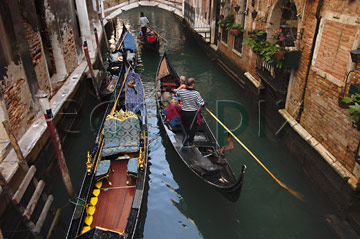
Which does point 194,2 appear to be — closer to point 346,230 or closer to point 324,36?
point 324,36

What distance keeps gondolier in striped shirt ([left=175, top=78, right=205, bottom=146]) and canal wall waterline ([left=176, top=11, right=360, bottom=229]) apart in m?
1.55

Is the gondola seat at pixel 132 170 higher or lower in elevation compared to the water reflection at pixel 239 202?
higher

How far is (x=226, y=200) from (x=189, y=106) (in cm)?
133

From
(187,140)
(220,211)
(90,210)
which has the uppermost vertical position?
(187,140)

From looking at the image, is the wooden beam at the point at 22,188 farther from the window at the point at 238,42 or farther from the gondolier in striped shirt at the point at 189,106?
the window at the point at 238,42

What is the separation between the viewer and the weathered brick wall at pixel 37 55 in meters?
4.23

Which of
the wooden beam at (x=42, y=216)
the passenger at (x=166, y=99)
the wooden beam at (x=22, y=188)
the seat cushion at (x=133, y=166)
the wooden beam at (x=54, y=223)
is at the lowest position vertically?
the wooden beam at (x=54, y=223)

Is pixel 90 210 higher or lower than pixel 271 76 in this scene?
lower

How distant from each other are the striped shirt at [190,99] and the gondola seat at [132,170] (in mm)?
993

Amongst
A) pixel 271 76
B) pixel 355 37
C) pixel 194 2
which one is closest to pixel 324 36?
pixel 355 37

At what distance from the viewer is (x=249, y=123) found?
5625 millimetres

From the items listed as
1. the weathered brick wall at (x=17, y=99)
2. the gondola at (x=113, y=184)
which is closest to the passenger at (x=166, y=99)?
the gondola at (x=113, y=184)

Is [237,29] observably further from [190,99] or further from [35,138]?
[35,138]

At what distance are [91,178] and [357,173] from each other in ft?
9.77
